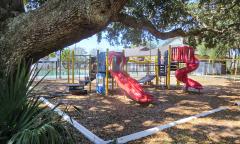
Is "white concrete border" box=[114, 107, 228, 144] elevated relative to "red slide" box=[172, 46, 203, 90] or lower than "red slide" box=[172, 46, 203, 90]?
lower

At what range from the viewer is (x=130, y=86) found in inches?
428

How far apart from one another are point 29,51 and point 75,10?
0.82 metres

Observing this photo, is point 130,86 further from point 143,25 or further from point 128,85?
point 143,25

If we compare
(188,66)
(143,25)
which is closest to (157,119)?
(143,25)

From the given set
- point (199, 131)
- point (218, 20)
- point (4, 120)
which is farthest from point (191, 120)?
point (218, 20)

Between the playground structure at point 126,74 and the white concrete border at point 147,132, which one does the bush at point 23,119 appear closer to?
the white concrete border at point 147,132

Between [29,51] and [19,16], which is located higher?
[19,16]

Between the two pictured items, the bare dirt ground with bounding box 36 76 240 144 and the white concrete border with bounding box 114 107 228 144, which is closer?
the white concrete border with bounding box 114 107 228 144

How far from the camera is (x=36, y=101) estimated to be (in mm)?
3600

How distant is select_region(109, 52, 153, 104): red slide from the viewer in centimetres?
1012

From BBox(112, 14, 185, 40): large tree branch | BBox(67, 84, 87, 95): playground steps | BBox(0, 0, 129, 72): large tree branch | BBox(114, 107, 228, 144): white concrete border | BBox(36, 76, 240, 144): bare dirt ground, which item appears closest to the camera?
BBox(0, 0, 129, 72): large tree branch

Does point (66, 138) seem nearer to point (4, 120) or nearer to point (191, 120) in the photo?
point (4, 120)

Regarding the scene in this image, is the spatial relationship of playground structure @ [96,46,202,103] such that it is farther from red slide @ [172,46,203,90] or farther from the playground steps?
the playground steps

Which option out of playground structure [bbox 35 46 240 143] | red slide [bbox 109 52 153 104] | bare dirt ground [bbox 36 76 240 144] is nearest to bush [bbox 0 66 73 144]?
playground structure [bbox 35 46 240 143]
